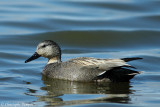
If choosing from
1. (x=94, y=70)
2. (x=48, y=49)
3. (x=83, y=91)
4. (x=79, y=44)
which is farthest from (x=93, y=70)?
(x=79, y=44)

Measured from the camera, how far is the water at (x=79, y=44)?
8672 mm

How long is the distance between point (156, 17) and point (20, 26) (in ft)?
18.1

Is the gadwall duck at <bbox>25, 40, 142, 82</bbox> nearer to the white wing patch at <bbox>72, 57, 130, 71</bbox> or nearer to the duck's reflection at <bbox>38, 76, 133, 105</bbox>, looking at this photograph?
the white wing patch at <bbox>72, 57, 130, 71</bbox>

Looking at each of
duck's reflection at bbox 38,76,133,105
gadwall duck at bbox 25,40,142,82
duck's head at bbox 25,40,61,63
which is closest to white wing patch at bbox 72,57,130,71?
gadwall duck at bbox 25,40,142,82

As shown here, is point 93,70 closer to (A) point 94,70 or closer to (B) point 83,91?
(A) point 94,70

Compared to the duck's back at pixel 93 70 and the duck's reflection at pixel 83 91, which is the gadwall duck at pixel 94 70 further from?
the duck's reflection at pixel 83 91

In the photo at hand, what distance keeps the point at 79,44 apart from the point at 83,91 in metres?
5.86

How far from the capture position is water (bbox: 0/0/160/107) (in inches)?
341

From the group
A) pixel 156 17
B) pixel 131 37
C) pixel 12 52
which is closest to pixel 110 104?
pixel 12 52

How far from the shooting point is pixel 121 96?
8.88m

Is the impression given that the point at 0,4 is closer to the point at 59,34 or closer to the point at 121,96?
the point at 59,34

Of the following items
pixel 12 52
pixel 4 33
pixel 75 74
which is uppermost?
pixel 4 33

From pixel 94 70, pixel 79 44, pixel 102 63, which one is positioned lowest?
pixel 94 70

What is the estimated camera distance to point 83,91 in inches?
365
